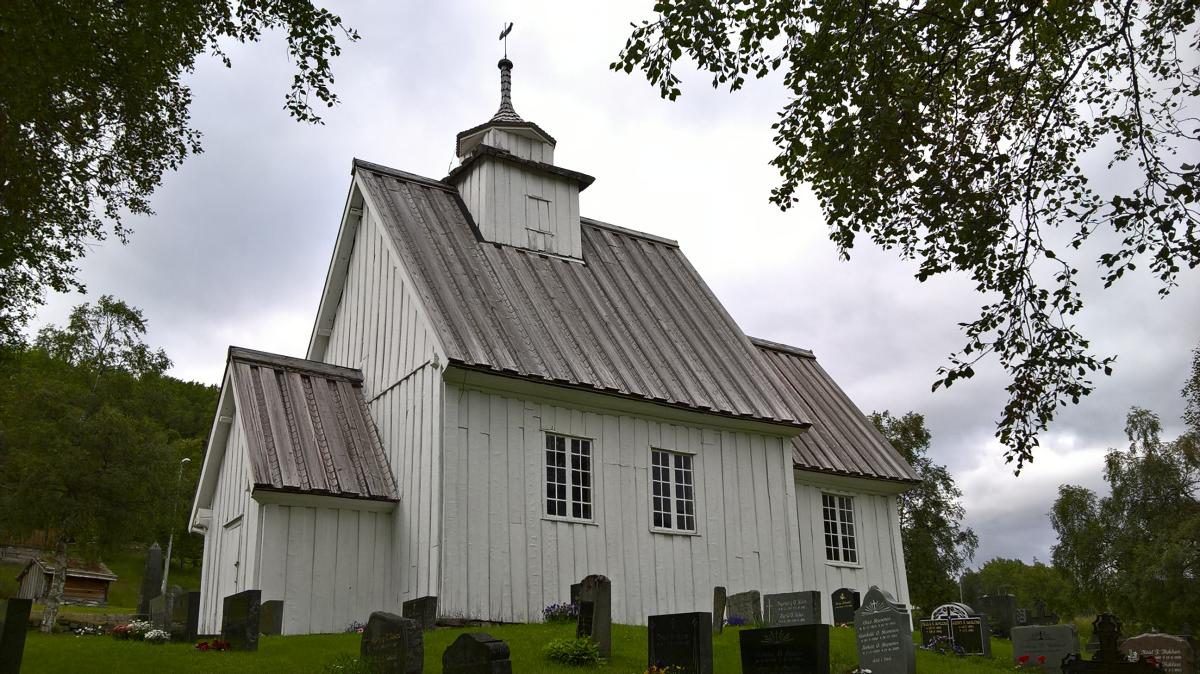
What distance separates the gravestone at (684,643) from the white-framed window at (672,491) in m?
6.45

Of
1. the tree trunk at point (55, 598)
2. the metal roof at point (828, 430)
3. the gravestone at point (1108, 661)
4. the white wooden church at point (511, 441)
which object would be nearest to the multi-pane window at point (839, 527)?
the white wooden church at point (511, 441)

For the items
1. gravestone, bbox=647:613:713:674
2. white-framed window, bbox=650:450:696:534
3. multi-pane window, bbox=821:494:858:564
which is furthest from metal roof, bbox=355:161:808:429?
gravestone, bbox=647:613:713:674

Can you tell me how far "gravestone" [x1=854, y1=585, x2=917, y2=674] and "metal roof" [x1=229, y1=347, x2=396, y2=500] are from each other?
28.1 ft

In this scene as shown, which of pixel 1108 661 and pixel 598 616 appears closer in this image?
pixel 598 616

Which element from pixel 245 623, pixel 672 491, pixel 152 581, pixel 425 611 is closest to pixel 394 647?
pixel 245 623

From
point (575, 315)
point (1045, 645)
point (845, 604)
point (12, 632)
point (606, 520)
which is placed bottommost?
point (1045, 645)

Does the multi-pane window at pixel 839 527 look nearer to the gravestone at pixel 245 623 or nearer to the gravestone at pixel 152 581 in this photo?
A: the gravestone at pixel 245 623

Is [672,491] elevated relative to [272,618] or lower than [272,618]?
elevated

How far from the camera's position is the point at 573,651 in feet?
40.4

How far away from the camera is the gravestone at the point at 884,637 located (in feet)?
42.8

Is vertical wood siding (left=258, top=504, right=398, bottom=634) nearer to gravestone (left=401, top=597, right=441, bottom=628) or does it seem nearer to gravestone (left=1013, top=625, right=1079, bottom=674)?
gravestone (left=401, top=597, right=441, bottom=628)

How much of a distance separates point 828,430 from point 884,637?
11.2 m

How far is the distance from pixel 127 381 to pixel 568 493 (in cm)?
2477

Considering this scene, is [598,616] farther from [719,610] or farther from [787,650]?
[719,610]
